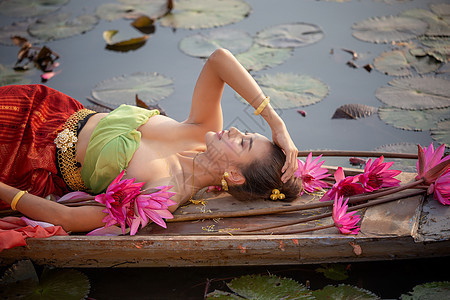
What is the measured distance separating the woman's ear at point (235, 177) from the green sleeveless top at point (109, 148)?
0.48 m

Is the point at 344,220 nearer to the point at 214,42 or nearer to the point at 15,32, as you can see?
the point at 214,42

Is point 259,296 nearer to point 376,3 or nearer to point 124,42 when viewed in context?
point 124,42

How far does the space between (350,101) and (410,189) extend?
133 cm

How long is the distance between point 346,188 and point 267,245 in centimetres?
54

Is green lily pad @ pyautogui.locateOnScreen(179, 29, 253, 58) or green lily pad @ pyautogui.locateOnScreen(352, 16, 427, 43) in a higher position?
green lily pad @ pyautogui.locateOnScreen(352, 16, 427, 43)

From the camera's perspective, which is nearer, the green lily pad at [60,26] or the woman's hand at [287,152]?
the woman's hand at [287,152]

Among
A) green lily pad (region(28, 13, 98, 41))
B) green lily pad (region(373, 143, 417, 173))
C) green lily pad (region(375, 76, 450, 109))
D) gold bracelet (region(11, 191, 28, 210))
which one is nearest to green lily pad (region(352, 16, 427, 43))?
green lily pad (region(375, 76, 450, 109))

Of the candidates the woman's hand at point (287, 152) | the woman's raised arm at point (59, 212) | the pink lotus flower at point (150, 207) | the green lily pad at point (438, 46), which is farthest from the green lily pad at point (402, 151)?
the woman's raised arm at point (59, 212)

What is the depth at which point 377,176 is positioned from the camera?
7.53 ft

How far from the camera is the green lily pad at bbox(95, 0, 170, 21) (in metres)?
4.84

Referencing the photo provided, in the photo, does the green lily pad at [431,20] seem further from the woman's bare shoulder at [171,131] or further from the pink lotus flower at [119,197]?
the pink lotus flower at [119,197]

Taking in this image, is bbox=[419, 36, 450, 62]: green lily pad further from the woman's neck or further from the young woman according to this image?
the woman's neck

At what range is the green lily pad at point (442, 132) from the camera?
117 inches

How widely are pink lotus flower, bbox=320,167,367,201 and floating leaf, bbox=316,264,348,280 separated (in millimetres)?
323
